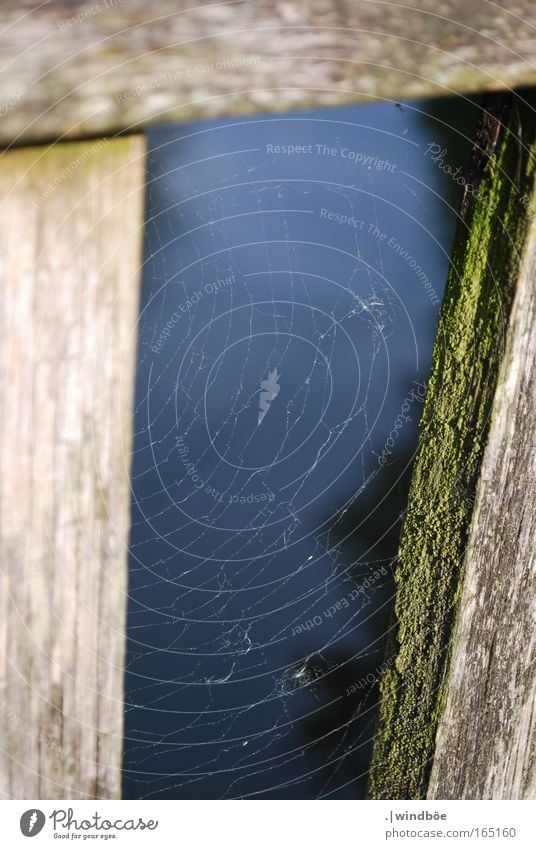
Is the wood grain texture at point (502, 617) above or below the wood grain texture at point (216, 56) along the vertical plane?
below

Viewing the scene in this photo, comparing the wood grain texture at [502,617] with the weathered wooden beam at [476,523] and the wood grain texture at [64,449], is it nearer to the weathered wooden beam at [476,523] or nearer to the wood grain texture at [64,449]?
the weathered wooden beam at [476,523]

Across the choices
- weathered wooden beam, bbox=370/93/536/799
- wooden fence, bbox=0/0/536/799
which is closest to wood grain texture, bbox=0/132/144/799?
wooden fence, bbox=0/0/536/799

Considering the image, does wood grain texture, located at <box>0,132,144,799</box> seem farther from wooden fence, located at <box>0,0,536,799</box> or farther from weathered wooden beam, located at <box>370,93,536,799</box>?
weathered wooden beam, located at <box>370,93,536,799</box>

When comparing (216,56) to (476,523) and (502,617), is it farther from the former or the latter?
(502,617)

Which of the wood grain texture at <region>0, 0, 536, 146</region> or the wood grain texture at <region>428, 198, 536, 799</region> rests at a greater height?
the wood grain texture at <region>0, 0, 536, 146</region>

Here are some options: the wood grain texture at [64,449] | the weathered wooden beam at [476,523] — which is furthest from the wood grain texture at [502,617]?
the wood grain texture at [64,449]
